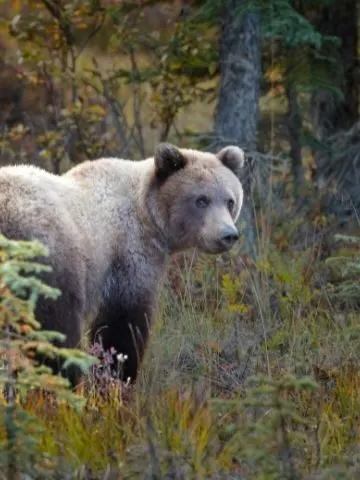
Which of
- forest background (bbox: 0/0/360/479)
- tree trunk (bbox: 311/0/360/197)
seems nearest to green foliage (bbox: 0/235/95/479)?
forest background (bbox: 0/0/360/479)

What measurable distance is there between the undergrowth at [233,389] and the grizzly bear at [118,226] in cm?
33

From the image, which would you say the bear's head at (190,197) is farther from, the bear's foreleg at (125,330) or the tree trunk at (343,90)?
the tree trunk at (343,90)

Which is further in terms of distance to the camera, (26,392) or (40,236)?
(40,236)

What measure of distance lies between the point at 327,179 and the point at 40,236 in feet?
17.0

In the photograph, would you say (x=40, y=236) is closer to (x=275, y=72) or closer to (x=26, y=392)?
(x=26, y=392)

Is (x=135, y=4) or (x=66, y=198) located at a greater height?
(x=135, y=4)

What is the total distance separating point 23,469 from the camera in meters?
4.27

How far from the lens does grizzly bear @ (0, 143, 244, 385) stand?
6195 millimetres

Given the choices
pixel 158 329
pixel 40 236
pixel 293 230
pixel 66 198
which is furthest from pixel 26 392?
pixel 293 230

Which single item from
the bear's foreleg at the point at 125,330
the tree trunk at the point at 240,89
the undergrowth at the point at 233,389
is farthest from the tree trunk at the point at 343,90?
the bear's foreleg at the point at 125,330

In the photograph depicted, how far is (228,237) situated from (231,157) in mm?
660

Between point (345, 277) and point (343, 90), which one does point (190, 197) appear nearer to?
point (345, 277)

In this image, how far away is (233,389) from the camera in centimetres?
639

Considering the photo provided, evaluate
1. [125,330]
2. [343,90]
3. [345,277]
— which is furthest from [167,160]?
[343,90]
